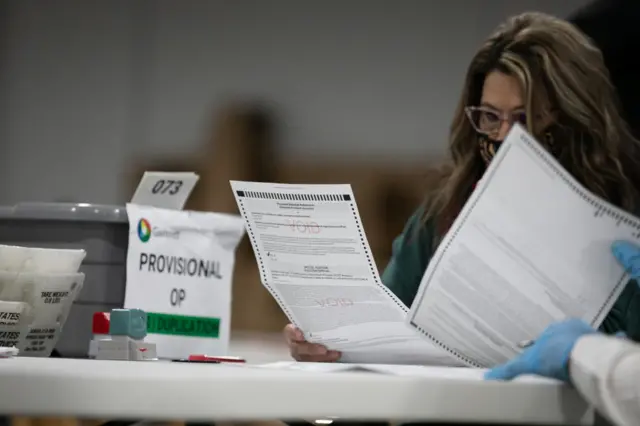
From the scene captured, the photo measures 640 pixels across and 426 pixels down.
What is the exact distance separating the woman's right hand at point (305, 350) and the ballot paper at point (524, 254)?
309mm

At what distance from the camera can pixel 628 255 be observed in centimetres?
80

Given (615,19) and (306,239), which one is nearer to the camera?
(306,239)

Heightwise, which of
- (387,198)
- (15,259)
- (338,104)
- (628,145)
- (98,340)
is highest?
(628,145)

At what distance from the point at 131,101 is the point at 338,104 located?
3.06ft

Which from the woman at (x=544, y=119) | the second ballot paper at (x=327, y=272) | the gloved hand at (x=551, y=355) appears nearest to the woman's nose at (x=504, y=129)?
the woman at (x=544, y=119)

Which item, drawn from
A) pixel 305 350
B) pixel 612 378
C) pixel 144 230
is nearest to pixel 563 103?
pixel 305 350

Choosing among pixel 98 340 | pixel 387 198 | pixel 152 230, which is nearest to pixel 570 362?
pixel 98 340

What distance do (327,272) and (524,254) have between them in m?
0.25

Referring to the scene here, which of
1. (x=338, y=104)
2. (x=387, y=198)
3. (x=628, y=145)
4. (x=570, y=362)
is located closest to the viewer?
(x=570, y=362)

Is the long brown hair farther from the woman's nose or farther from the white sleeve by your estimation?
the white sleeve

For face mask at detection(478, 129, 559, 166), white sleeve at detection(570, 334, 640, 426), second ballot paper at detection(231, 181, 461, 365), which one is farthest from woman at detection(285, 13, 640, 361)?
white sleeve at detection(570, 334, 640, 426)

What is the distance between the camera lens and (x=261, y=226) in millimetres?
985

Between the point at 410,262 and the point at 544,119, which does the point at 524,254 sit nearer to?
the point at 544,119

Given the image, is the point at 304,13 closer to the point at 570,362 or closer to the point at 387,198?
the point at 387,198
